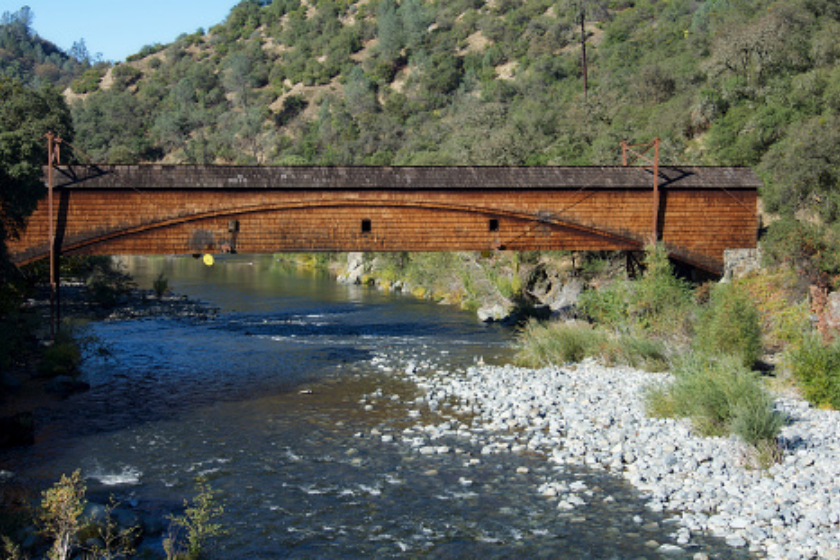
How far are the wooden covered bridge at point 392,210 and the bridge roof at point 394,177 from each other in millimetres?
36

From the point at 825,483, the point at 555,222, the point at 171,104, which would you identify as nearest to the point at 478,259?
the point at 555,222

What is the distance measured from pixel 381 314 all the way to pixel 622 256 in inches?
386

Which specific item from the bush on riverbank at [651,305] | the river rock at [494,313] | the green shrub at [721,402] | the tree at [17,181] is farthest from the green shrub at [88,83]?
the green shrub at [721,402]

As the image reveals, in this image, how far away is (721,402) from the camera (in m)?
12.1

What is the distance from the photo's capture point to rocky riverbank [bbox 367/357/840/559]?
30.0 ft

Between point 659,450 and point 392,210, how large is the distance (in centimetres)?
1277

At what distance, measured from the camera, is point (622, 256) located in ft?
93.5

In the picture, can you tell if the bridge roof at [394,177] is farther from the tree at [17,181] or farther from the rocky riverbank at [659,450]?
the rocky riverbank at [659,450]

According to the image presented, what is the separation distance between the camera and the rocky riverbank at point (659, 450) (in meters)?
9.14

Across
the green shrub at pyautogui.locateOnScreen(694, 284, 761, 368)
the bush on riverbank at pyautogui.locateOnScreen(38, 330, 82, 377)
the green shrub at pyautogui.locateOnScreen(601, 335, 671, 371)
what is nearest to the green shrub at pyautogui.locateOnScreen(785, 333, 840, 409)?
the green shrub at pyautogui.locateOnScreen(694, 284, 761, 368)

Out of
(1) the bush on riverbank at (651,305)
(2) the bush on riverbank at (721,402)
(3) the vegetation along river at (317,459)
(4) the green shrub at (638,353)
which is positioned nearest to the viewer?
(3) the vegetation along river at (317,459)

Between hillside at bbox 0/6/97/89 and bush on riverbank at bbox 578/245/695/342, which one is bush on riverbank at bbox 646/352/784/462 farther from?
hillside at bbox 0/6/97/89

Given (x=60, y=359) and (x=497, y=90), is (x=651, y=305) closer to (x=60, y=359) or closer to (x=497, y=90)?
(x=60, y=359)

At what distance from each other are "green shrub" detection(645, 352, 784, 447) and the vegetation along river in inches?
86.9
